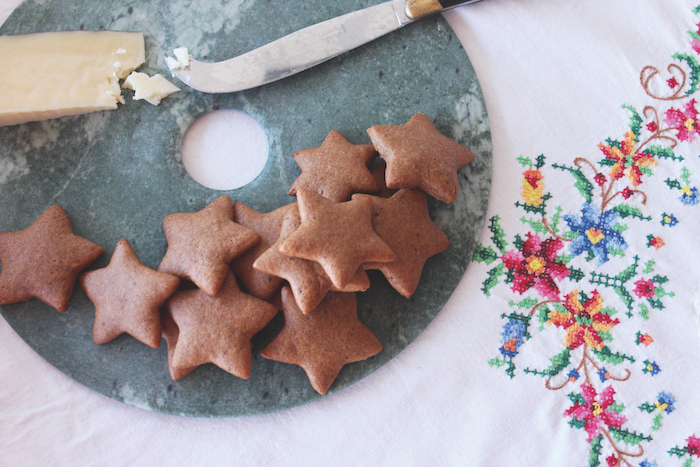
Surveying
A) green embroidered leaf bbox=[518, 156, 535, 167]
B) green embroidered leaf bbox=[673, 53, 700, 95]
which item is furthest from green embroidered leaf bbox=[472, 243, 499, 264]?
green embroidered leaf bbox=[673, 53, 700, 95]

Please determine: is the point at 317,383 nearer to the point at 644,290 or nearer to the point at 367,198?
the point at 367,198

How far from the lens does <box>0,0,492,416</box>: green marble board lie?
4.16ft

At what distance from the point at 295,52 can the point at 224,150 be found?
0.31 meters

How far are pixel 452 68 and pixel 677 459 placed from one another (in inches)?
45.3

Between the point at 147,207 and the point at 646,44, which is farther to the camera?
the point at 646,44

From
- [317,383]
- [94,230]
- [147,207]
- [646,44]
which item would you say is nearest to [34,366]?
[94,230]

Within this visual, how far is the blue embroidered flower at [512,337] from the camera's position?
1.33m

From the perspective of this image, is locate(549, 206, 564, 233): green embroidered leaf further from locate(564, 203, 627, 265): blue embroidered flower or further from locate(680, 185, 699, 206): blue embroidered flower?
locate(680, 185, 699, 206): blue embroidered flower

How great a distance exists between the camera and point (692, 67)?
1.42 metres

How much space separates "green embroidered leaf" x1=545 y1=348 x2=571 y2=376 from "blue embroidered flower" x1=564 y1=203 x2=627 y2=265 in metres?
0.25

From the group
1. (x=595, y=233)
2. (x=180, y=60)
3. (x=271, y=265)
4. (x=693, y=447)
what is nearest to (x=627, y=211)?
(x=595, y=233)

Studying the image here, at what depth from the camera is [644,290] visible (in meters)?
1.36

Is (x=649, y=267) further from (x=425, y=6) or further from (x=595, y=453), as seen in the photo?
(x=425, y=6)

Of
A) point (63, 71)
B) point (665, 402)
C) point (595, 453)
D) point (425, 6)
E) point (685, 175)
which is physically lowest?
point (595, 453)
